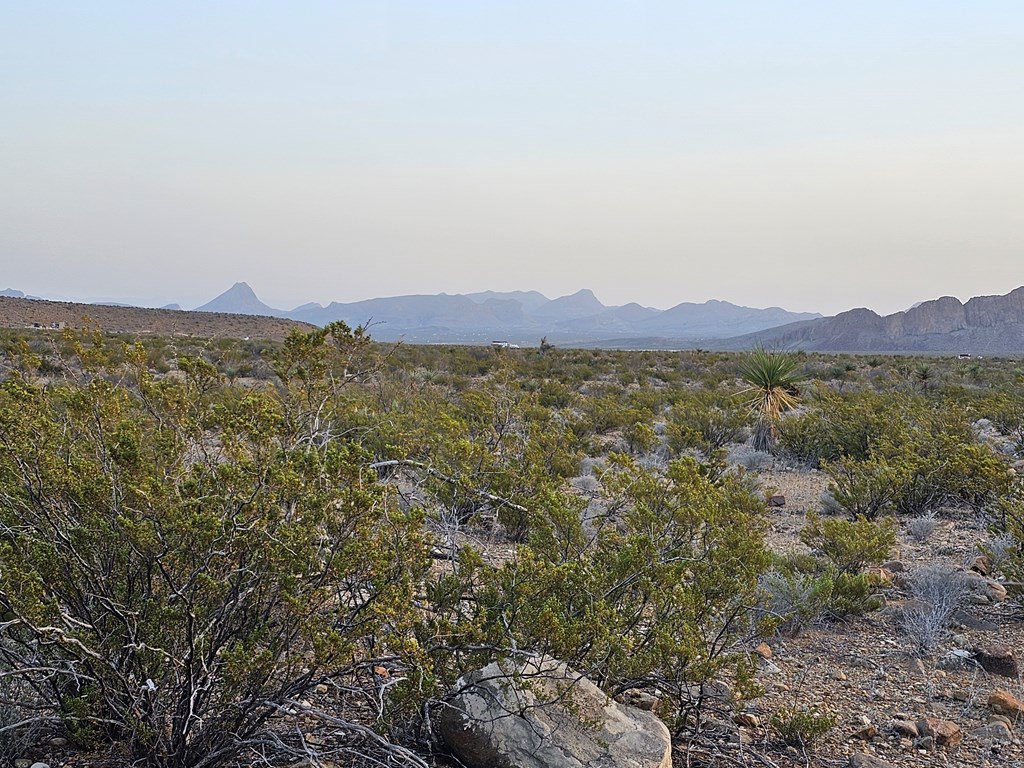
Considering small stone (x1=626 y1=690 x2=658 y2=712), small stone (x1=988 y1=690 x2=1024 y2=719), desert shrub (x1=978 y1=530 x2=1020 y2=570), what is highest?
desert shrub (x1=978 y1=530 x2=1020 y2=570)

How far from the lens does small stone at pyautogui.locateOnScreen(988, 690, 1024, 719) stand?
4.05m

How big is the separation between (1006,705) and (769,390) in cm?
987

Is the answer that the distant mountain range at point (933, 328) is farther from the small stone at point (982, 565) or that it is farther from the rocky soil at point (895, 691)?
the rocky soil at point (895, 691)

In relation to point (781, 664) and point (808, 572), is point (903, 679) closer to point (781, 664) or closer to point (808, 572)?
point (781, 664)

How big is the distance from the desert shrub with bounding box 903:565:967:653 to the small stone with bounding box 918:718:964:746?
115 centimetres

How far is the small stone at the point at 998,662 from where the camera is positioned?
4602mm

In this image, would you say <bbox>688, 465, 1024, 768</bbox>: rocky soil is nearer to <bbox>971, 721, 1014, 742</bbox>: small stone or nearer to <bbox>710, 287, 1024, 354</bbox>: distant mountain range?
<bbox>971, 721, 1014, 742</bbox>: small stone

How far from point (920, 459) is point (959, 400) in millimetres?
9318

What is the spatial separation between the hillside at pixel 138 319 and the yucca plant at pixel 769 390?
129 feet

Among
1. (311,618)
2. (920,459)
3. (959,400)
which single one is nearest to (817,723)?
(311,618)

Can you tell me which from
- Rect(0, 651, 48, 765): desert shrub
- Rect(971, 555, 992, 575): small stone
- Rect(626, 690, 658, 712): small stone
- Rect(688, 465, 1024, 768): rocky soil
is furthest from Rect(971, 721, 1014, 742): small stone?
Rect(0, 651, 48, 765): desert shrub

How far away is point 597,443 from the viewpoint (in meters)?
12.0

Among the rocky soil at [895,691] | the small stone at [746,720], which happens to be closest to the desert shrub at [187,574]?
the rocky soil at [895,691]

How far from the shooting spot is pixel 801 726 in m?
3.75
